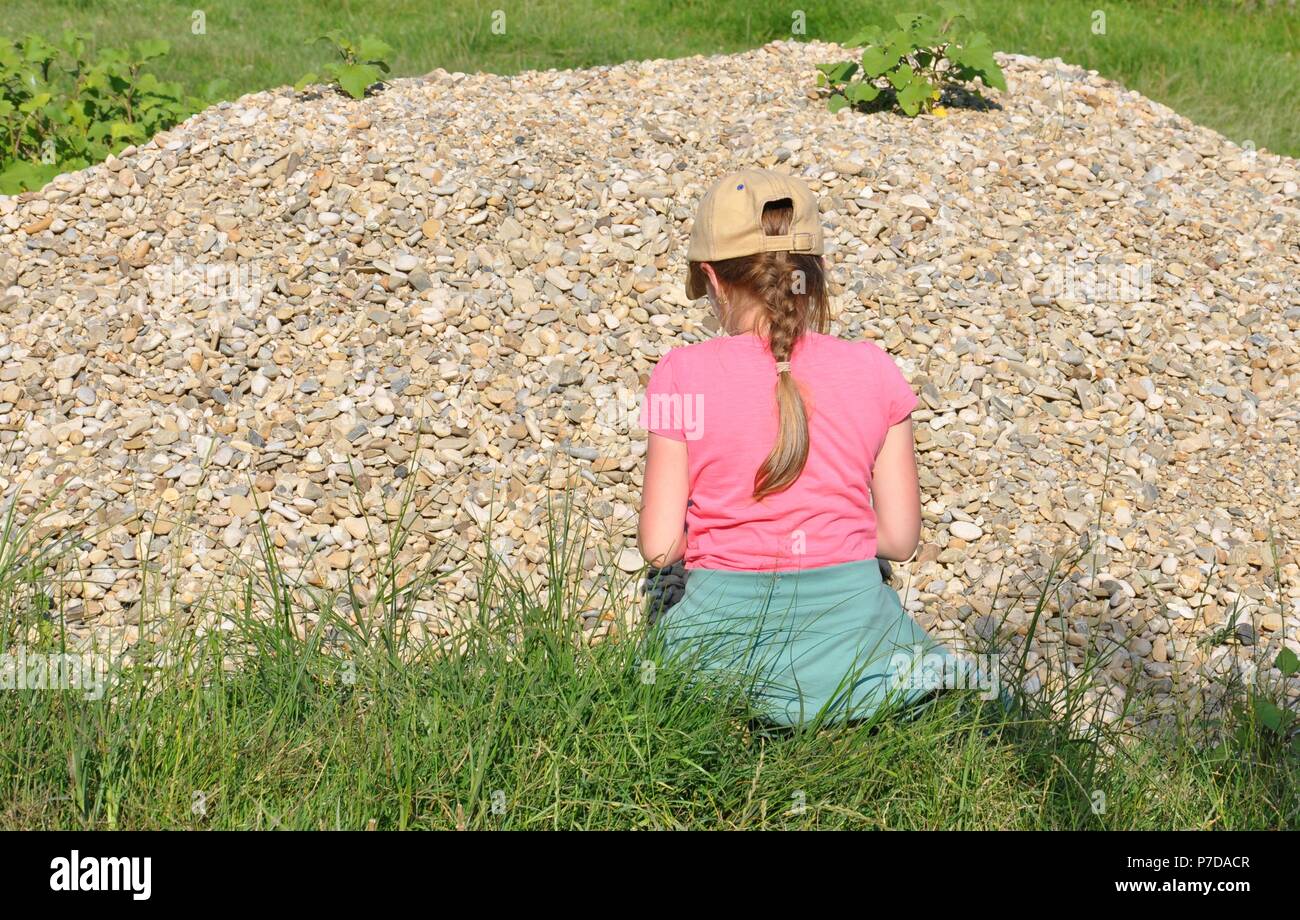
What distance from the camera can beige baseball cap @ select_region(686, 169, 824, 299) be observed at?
2.97 meters

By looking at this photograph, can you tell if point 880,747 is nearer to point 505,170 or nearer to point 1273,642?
point 1273,642

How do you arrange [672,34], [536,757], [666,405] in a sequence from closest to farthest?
[536,757] → [666,405] → [672,34]

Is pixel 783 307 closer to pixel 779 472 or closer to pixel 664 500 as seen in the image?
pixel 779 472

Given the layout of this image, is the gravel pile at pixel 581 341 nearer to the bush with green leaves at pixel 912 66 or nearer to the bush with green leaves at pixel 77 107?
the bush with green leaves at pixel 912 66

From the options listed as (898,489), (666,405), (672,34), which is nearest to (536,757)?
(666,405)

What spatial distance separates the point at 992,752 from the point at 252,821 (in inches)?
65.2

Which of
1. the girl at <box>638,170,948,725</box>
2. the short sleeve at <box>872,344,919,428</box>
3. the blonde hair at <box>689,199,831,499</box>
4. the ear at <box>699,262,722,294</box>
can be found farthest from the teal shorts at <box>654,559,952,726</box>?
the ear at <box>699,262,722,294</box>

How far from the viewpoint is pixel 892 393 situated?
9.83 feet

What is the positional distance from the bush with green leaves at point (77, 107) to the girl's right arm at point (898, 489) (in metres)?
4.95

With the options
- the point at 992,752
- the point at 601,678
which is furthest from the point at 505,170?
the point at 992,752

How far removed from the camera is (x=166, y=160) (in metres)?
5.86

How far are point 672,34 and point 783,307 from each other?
7.44 meters

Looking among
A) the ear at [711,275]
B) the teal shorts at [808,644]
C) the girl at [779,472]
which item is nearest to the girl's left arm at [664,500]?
the girl at [779,472]

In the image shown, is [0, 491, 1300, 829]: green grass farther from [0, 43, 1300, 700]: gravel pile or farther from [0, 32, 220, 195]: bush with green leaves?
[0, 32, 220, 195]: bush with green leaves
